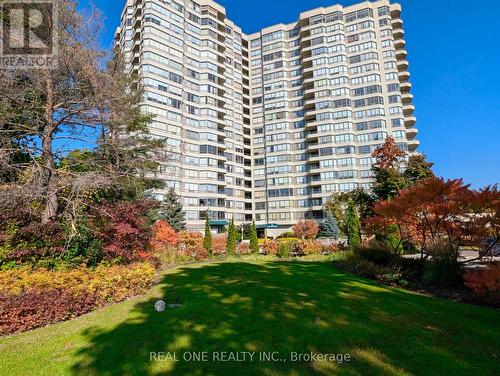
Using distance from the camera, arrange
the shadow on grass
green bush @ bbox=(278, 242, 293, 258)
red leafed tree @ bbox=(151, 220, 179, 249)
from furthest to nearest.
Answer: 1. green bush @ bbox=(278, 242, 293, 258)
2. red leafed tree @ bbox=(151, 220, 179, 249)
3. the shadow on grass

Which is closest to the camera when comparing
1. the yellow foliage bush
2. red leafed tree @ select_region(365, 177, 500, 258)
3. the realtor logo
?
the yellow foliage bush

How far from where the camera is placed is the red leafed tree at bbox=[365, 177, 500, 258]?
38.0 ft

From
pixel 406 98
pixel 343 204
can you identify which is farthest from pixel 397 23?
pixel 343 204

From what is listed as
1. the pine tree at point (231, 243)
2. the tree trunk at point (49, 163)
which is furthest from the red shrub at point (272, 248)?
the tree trunk at point (49, 163)

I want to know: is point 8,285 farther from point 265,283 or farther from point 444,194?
point 444,194

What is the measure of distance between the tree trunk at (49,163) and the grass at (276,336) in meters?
5.58

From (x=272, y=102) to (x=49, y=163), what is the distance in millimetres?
60701

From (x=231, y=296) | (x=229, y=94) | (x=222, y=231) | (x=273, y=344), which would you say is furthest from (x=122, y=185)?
(x=229, y=94)

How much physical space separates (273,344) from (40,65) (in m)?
14.4

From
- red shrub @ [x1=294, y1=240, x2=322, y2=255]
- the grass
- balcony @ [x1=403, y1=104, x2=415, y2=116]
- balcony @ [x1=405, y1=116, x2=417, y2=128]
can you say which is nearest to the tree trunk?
the grass

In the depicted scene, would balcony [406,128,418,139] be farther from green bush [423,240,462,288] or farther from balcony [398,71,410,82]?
green bush [423,240,462,288]

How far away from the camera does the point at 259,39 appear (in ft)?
239

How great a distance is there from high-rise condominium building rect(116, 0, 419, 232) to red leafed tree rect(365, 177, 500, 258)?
41.1 m

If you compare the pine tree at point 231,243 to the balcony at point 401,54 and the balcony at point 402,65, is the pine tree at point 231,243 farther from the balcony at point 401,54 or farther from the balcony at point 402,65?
the balcony at point 401,54
